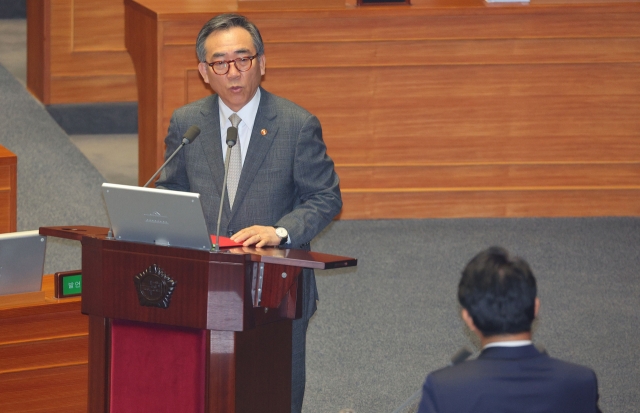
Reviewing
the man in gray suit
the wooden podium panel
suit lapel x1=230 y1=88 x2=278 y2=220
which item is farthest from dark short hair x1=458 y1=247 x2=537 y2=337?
the wooden podium panel

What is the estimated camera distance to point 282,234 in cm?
272

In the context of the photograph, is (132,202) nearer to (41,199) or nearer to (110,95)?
(41,199)

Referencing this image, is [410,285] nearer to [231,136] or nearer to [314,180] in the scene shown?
[314,180]

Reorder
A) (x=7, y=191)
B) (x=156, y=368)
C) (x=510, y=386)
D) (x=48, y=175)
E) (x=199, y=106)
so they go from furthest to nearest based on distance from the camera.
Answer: (x=48, y=175) → (x=7, y=191) → (x=199, y=106) → (x=156, y=368) → (x=510, y=386)

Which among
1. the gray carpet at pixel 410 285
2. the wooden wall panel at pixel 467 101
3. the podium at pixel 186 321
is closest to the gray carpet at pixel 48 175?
the gray carpet at pixel 410 285

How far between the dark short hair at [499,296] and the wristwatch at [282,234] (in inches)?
31.9

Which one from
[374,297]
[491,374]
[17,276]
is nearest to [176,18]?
[374,297]

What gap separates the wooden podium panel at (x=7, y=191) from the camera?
13.9ft

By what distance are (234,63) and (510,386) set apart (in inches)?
52.0

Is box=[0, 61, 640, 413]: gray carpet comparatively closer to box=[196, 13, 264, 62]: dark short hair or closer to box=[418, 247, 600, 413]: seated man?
box=[196, 13, 264, 62]: dark short hair

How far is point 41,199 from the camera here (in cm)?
600

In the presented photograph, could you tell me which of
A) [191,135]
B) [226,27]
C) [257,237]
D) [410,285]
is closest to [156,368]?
[257,237]

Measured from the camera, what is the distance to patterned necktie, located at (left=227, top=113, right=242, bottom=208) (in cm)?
295

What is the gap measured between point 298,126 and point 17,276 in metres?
0.98
